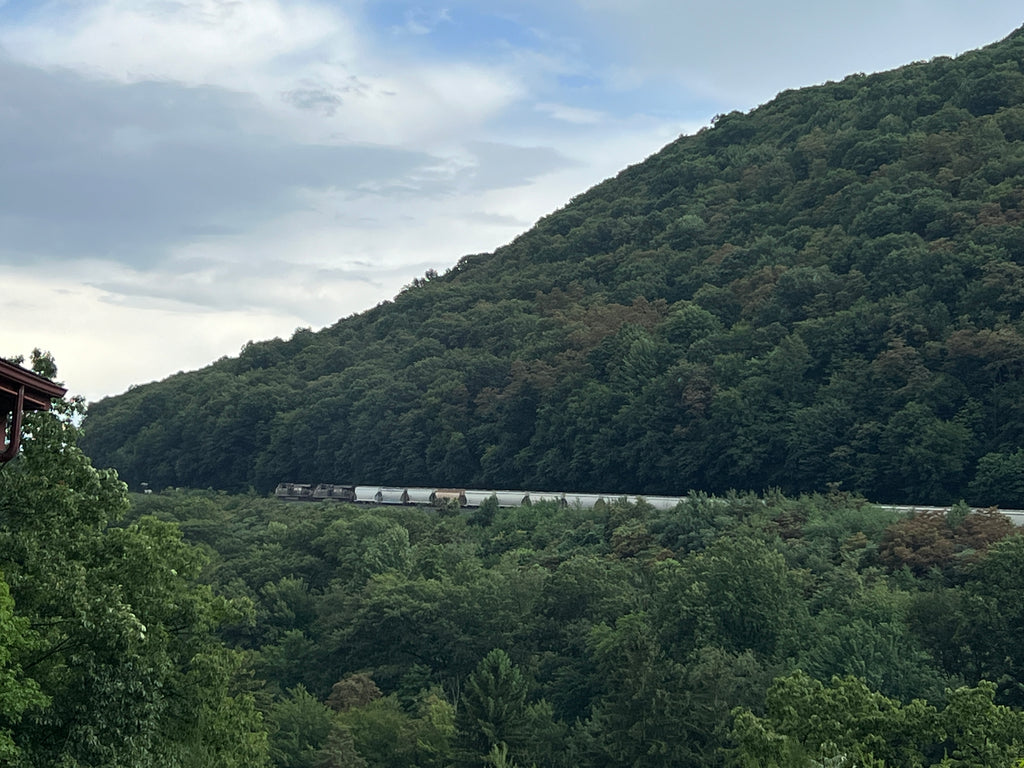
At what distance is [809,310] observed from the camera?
265ft

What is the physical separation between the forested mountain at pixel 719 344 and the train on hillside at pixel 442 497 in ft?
14.2

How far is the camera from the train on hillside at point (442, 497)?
73250 mm

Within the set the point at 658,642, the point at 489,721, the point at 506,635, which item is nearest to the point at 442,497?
the point at 506,635

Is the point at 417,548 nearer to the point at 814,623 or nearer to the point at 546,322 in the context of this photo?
the point at 814,623

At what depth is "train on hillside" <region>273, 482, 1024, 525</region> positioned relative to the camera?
7325 cm

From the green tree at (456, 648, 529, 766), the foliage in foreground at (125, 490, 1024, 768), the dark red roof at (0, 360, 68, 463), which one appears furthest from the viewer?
the green tree at (456, 648, 529, 766)

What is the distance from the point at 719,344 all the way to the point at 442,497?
20.1 metres

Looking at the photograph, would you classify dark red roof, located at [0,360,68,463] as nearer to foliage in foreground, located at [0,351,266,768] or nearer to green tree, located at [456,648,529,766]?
foliage in foreground, located at [0,351,266,768]

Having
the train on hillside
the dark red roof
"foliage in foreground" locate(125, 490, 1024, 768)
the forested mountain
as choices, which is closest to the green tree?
"foliage in foreground" locate(125, 490, 1024, 768)

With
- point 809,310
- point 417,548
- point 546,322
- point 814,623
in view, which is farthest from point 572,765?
point 546,322

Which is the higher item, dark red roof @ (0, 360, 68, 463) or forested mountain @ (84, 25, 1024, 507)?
forested mountain @ (84, 25, 1024, 507)

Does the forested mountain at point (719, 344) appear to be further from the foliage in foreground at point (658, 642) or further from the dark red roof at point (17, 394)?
the dark red roof at point (17, 394)

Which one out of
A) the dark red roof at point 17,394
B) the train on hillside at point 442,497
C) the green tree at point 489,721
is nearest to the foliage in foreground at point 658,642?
the green tree at point 489,721

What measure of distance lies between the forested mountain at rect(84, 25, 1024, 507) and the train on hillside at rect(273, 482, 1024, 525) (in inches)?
170
